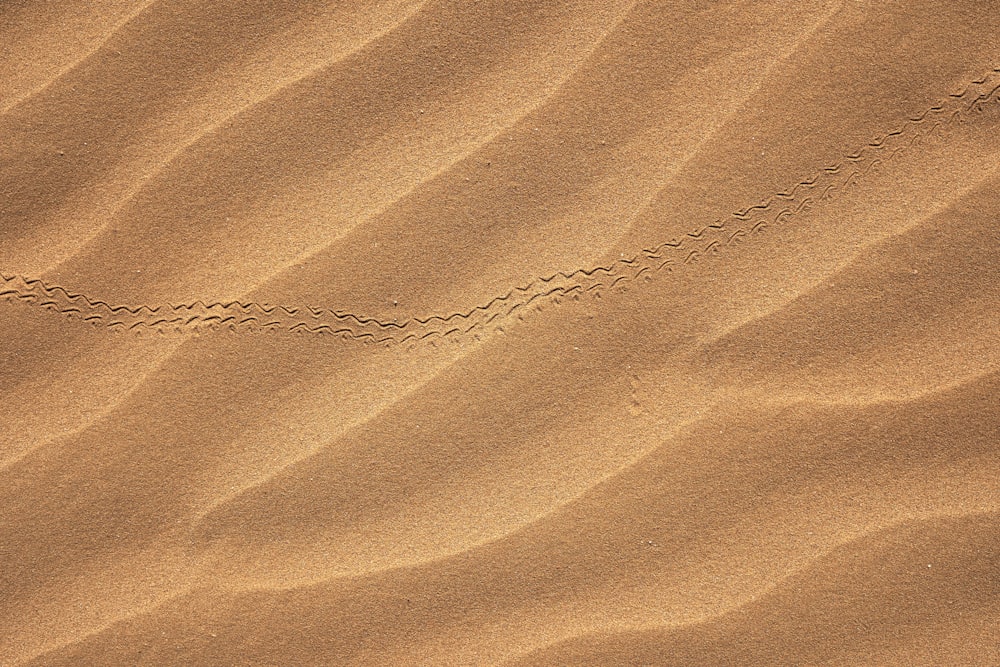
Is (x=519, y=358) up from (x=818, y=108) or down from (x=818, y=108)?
down

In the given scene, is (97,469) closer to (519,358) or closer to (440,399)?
(440,399)

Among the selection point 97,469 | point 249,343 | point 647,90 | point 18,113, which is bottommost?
point 97,469

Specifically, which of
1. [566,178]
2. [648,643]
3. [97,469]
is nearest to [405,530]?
[648,643]

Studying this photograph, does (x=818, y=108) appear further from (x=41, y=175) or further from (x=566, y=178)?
(x=41, y=175)
